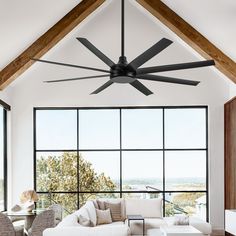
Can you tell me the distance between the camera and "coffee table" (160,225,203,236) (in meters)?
7.27

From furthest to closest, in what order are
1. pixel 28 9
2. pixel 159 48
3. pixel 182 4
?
pixel 182 4 → pixel 28 9 → pixel 159 48

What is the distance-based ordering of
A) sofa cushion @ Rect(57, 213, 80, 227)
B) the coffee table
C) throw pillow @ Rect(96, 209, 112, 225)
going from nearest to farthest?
Answer: sofa cushion @ Rect(57, 213, 80, 227) → the coffee table → throw pillow @ Rect(96, 209, 112, 225)

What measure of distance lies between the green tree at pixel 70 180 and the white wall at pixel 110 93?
1.28 ft

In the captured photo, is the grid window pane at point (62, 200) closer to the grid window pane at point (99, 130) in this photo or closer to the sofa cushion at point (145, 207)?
the grid window pane at point (99, 130)

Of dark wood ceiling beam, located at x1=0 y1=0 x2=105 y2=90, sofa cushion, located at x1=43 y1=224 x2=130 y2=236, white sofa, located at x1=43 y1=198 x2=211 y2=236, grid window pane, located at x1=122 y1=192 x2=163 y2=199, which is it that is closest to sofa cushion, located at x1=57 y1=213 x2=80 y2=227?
white sofa, located at x1=43 y1=198 x2=211 y2=236

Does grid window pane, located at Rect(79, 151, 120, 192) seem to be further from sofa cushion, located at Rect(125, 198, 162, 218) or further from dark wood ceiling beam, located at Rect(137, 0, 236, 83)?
dark wood ceiling beam, located at Rect(137, 0, 236, 83)

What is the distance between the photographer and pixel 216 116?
9.89 metres

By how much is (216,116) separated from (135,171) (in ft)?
6.42

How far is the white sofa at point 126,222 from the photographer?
5.59 m

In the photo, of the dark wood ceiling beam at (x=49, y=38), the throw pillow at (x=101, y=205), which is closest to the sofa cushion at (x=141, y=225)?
the throw pillow at (x=101, y=205)

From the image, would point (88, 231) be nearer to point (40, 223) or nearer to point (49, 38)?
point (40, 223)

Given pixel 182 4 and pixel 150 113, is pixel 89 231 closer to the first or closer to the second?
pixel 182 4

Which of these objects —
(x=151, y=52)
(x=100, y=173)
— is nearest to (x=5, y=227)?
(x=100, y=173)

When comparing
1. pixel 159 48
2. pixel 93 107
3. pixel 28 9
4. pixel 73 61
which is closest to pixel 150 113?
pixel 93 107
